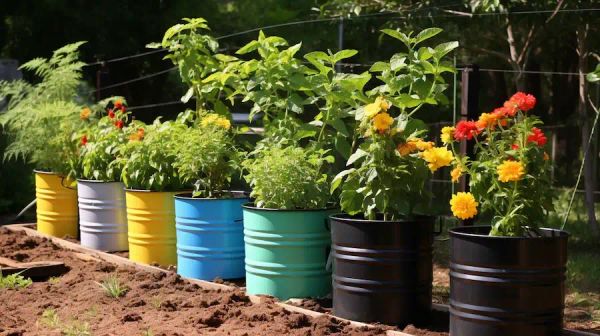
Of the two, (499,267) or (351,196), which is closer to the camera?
(499,267)

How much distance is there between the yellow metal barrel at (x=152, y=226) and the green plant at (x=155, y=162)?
0.10 metres

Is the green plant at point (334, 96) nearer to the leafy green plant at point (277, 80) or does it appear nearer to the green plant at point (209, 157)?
the leafy green plant at point (277, 80)

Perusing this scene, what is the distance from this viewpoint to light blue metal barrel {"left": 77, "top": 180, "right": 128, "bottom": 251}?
806 cm

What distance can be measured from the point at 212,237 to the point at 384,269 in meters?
1.85

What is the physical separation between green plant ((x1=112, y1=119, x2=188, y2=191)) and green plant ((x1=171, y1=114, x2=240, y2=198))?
375 mm

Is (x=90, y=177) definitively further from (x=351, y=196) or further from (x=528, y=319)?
(x=528, y=319)

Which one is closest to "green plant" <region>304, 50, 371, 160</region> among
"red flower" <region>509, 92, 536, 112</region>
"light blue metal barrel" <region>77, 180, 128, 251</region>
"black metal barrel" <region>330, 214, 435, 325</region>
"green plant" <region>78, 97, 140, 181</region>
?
"black metal barrel" <region>330, 214, 435, 325</region>

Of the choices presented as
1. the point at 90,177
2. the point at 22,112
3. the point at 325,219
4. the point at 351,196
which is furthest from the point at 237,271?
the point at 22,112

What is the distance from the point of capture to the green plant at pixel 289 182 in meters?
5.80

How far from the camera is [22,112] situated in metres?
9.88

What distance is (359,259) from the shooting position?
506 centimetres

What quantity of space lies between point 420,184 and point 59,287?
2.88 m

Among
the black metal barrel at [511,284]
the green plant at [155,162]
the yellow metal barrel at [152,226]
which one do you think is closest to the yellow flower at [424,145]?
the black metal barrel at [511,284]

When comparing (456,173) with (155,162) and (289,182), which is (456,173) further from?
(155,162)
